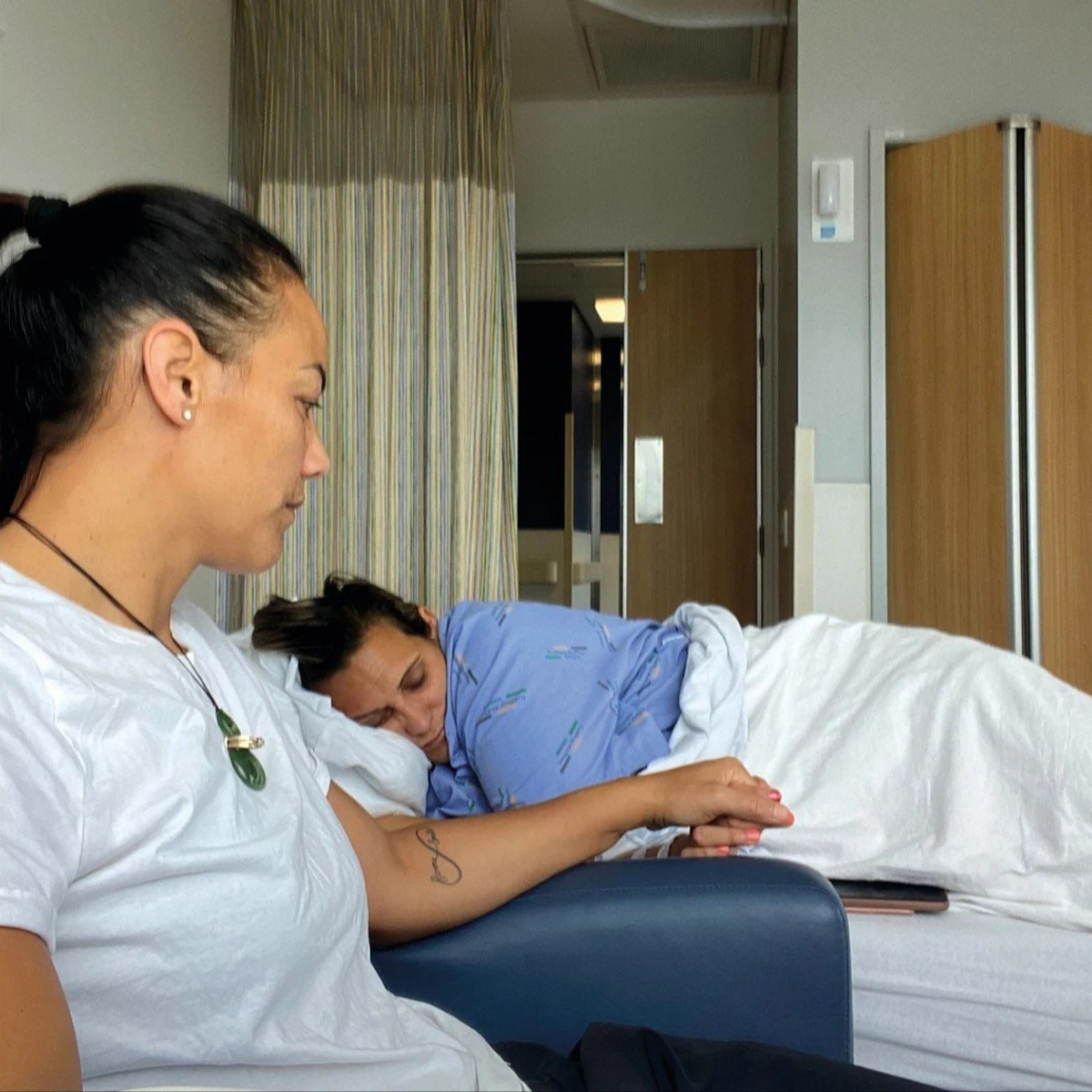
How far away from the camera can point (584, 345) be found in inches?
243

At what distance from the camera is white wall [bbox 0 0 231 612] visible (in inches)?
93.4

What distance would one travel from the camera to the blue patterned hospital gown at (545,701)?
1.77 meters

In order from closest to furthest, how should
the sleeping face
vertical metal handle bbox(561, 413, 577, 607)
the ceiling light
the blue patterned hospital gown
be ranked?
the blue patterned hospital gown < the sleeping face < vertical metal handle bbox(561, 413, 577, 607) < the ceiling light

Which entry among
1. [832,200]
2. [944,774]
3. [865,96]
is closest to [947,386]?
[832,200]

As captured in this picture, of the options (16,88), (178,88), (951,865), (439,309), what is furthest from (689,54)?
(951,865)

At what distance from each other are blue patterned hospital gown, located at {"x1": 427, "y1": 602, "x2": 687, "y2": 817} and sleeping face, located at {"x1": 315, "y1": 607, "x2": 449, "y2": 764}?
0.03 meters

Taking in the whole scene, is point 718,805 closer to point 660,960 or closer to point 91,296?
point 660,960

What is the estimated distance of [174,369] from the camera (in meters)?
0.85

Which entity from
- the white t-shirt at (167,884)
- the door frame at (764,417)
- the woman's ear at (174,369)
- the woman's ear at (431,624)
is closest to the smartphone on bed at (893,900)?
the white t-shirt at (167,884)

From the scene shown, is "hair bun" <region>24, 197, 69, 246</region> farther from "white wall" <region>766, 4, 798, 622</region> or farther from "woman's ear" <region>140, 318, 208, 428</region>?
"white wall" <region>766, 4, 798, 622</region>

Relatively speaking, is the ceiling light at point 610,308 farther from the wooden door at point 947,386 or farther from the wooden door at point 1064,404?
the wooden door at point 1064,404

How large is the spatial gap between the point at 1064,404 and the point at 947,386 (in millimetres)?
285

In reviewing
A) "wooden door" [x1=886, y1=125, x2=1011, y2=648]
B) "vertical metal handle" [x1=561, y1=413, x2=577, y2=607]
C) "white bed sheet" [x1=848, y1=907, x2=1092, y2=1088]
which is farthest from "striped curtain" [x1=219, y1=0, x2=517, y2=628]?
"vertical metal handle" [x1=561, y1=413, x2=577, y2=607]

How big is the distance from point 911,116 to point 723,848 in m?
2.56
